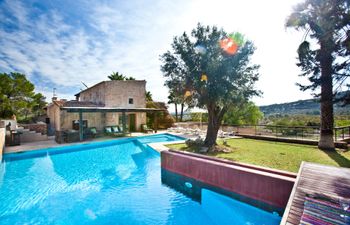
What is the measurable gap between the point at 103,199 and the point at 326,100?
466 inches

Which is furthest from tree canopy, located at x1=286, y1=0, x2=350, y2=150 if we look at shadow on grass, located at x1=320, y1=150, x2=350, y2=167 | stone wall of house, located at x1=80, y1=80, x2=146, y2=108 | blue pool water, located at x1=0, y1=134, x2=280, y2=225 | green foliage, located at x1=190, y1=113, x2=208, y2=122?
green foliage, located at x1=190, y1=113, x2=208, y2=122

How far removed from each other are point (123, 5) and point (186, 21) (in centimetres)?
413

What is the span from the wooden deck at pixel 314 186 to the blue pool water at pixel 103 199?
4.10 ft

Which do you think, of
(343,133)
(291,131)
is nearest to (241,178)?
(291,131)

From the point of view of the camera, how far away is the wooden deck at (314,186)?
382 cm

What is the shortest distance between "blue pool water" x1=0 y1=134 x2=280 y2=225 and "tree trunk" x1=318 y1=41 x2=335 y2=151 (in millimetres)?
7691

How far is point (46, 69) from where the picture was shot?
18.1 m

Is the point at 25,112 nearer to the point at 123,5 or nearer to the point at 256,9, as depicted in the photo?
the point at 123,5

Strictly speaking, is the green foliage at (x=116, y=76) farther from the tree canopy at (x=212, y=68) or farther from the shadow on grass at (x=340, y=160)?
the shadow on grass at (x=340, y=160)

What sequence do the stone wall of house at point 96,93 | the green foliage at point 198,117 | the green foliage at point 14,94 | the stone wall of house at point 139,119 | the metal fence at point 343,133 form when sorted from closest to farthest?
the metal fence at point 343,133, the stone wall of house at point 96,93, the green foliage at point 14,94, the stone wall of house at point 139,119, the green foliage at point 198,117

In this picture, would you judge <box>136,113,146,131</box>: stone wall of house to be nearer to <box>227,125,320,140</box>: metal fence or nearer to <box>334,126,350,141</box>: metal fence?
<box>227,125,320,140</box>: metal fence

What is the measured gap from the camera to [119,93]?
882 inches

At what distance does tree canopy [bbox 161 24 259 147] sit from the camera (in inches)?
408

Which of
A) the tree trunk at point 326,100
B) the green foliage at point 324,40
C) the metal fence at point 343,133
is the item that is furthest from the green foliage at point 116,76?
the metal fence at point 343,133
